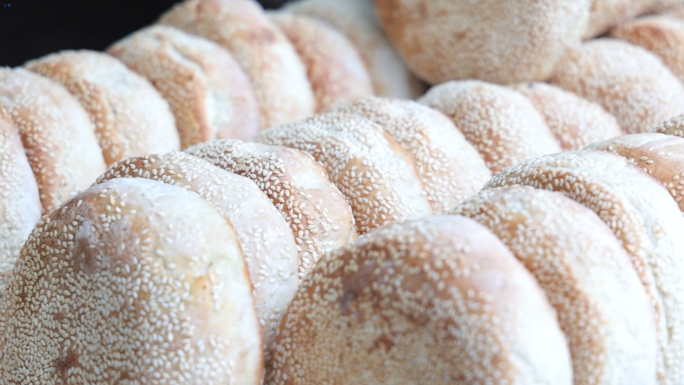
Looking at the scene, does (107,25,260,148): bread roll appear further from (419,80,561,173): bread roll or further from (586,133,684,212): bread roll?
(586,133,684,212): bread roll

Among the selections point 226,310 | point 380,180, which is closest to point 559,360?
point 226,310

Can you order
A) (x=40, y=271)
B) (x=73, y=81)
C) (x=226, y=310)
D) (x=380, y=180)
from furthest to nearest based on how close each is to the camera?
(x=73, y=81) < (x=380, y=180) < (x=40, y=271) < (x=226, y=310)

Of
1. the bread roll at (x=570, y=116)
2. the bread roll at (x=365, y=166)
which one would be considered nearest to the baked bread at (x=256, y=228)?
the bread roll at (x=365, y=166)

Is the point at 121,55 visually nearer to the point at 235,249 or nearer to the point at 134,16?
the point at 134,16

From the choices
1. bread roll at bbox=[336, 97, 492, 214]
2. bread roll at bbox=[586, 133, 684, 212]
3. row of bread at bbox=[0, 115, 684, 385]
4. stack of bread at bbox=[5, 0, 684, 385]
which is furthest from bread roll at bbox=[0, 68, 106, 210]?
bread roll at bbox=[586, 133, 684, 212]

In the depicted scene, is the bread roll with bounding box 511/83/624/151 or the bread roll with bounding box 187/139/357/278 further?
the bread roll with bounding box 511/83/624/151
